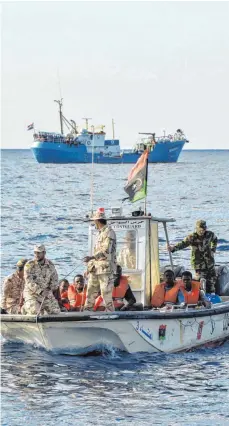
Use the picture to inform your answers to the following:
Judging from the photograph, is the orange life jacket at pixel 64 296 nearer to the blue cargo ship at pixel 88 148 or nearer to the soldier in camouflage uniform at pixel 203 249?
the soldier in camouflage uniform at pixel 203 249

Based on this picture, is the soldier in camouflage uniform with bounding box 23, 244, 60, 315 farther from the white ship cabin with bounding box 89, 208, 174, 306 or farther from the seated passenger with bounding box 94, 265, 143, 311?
the white ship cabin with bounding box 89, 208, 174, 306

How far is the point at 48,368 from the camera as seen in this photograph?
16359mm

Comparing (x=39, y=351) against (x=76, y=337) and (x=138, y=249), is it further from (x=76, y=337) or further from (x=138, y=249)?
(x=138, y=249)

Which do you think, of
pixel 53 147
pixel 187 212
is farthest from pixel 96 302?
pixel 53 147

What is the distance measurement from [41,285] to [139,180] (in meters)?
2.87

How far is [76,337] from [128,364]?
94cm

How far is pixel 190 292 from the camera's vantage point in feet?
59.9

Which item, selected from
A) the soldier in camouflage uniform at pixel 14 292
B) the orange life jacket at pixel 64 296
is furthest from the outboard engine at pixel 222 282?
the soldier in camouflage uniform at pixel 14 292

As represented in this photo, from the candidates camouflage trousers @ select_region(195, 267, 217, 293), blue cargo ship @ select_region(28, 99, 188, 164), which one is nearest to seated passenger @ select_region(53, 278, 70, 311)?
camouflage trousers @ select_region(195, 267, 217, 293)

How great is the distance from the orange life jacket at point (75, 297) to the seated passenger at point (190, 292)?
5.30 ft

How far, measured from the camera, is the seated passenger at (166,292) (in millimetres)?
17969

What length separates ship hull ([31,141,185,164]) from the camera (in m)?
126

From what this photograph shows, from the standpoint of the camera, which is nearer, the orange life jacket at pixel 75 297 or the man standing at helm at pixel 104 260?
the man standing at helm at pixel 104 260

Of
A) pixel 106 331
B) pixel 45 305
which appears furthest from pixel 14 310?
pixel 106 331
